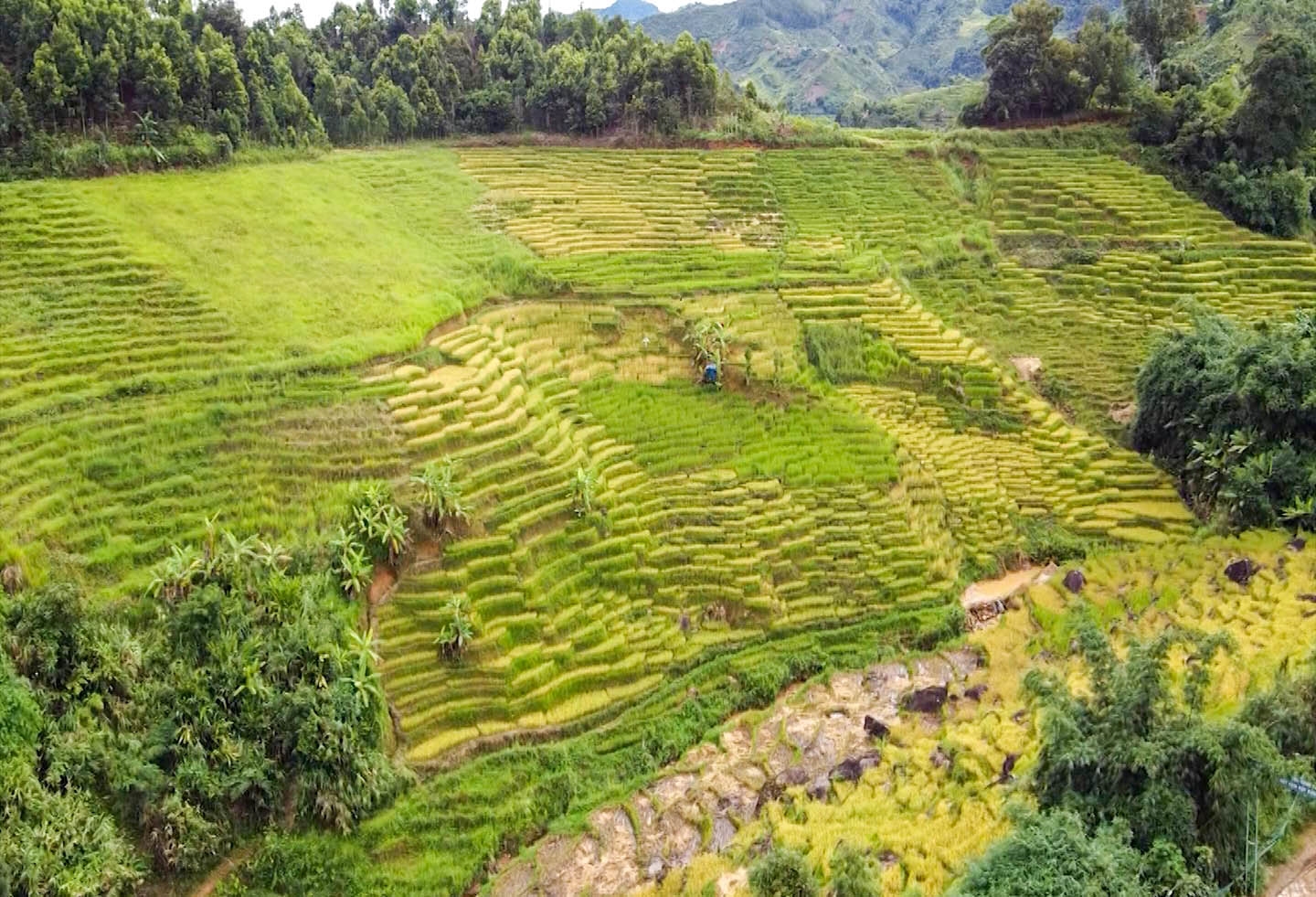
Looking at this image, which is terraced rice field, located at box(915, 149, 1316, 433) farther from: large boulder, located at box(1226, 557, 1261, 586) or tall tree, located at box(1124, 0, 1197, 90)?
tall tree, located at box(1124, 0, 1197, 90)

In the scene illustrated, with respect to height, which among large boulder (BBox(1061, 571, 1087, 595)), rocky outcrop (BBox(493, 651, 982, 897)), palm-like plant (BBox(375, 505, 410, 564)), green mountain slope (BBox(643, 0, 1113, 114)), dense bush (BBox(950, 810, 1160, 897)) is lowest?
rocky outcrop (BBox(493, 651, 982, 897))

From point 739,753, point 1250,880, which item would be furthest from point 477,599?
point 1250,880

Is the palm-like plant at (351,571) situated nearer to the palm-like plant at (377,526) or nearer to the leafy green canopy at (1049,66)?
the palm-like plant at (377,526)

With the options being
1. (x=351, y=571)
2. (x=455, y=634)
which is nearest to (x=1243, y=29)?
(x=455, y=634)

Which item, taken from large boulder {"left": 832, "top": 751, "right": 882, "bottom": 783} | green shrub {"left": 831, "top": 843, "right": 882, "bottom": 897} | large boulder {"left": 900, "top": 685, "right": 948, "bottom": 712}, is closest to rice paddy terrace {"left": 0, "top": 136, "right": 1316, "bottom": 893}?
large boulder {"left": 832, "top": 751, "right": 882, "bottom": 783}

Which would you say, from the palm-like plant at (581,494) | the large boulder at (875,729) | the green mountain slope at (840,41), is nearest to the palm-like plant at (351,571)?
the palm-like plant at (581,494)

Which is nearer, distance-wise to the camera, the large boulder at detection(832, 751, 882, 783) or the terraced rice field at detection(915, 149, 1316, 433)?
the large boulder at detection(832, 751, 882, 783)
